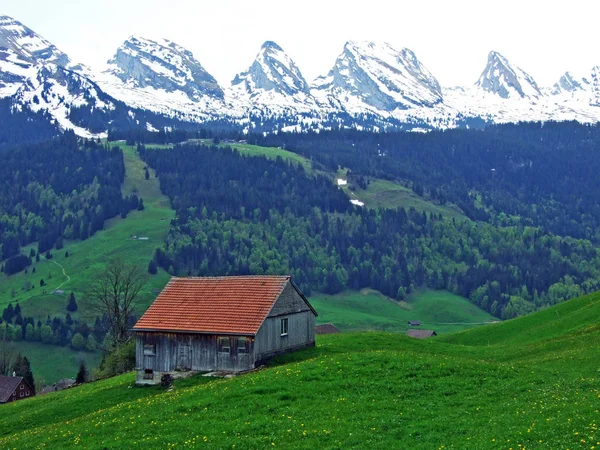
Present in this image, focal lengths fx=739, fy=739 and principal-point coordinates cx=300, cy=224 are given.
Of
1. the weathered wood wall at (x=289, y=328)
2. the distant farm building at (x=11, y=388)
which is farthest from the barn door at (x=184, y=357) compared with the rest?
the distant farm building at (x=11, y=388)

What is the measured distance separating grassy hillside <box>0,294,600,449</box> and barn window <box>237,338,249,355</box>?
604cm

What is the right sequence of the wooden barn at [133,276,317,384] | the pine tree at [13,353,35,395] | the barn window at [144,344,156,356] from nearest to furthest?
the wooden barn at [133,276,317,384], the barn window at [144,344,156,356], the pine tree at [13,353,35,395]

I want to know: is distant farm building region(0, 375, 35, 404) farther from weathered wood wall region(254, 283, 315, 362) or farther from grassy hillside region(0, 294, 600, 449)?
weathered wood wall region(254, 283, 315, 362)

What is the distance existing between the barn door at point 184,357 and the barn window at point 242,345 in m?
4.28

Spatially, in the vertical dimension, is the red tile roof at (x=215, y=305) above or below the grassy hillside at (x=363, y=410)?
above

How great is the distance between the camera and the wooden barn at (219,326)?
5678 centimetres

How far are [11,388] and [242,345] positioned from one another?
8184cm

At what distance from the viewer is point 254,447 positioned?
107ft

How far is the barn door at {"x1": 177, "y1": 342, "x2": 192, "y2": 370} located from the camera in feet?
191

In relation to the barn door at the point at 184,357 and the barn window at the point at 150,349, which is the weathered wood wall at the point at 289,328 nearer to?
the barn door at the point at 184,357

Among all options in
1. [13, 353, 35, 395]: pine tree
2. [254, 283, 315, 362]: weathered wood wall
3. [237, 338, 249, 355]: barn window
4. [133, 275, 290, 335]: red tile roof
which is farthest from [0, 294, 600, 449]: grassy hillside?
[13, 353, 35, 395]: pine tree

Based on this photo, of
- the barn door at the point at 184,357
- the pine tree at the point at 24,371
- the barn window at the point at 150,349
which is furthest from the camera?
the pine tree at the point at 24,371

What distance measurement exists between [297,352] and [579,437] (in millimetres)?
34290

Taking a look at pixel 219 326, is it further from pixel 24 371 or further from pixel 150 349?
pixel 24 371
